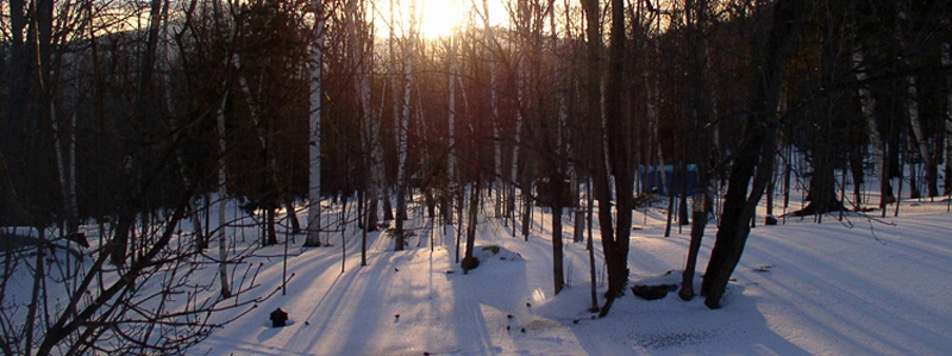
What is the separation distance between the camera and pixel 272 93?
2.75 metres

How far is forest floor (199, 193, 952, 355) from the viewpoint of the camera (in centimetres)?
591

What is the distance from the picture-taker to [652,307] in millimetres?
7023

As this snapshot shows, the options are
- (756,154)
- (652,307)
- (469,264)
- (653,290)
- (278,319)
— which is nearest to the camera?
(756,154)

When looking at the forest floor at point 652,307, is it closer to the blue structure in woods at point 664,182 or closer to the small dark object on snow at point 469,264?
the small dark object on snow at point 469,264

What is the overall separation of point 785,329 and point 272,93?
5.13m

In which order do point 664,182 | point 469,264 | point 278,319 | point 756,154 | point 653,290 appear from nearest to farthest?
1. point 756,154
2. point 653,290
3. point 278,319
4. point 469,264
5. point 664,182

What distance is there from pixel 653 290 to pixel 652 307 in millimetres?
243

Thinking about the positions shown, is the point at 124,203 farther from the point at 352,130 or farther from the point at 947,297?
the point at 352,130

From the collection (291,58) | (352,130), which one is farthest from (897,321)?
(352,130)

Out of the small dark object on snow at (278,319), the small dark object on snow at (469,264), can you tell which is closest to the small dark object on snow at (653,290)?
the small dark object on snow at (469,264)

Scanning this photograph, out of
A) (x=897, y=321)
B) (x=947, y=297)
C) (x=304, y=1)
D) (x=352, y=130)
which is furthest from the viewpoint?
(x=352, y=130)

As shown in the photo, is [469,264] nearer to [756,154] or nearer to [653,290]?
[653,290]

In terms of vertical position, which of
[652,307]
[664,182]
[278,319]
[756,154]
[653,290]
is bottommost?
[278,319]

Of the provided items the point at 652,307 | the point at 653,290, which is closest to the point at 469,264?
the point at 653,290
